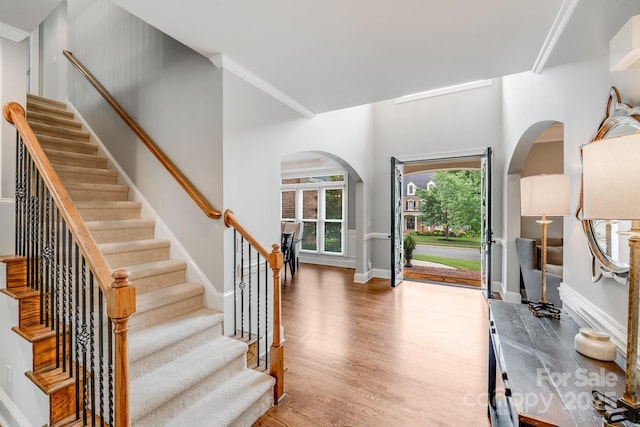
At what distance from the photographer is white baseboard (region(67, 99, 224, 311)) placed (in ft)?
7.92

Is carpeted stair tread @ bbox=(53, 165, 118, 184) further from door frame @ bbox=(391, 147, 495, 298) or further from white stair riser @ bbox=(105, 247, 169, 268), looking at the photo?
door frame @ bbox=(391, 147, 495, 298)

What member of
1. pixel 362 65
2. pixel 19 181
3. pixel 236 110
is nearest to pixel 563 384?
pixel 362 65

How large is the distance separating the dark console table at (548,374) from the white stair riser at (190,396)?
1.75 meters

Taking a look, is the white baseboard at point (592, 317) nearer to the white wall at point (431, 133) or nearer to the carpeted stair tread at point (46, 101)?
the white wall at point (431, 133)

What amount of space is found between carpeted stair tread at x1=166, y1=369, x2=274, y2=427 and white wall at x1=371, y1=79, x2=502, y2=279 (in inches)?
162

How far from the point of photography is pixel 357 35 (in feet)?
6.36

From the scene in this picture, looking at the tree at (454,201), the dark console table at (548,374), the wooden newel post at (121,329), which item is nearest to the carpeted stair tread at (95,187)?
the wooden newel post at (121,329)

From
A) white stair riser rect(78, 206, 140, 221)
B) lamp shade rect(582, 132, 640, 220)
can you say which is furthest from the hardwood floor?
white stair riser rect(78, 206, 140, 221)

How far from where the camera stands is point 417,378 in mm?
2406

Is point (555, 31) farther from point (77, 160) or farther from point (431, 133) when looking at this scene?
point (77, 160)

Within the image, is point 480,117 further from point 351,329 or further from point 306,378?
point 306,378

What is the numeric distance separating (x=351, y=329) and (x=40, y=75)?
6504 millimetres

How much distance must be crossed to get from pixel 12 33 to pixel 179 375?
250cm

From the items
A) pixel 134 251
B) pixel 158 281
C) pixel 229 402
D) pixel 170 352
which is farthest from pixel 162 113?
pixel 229 402
